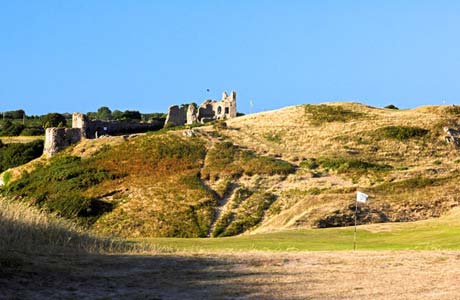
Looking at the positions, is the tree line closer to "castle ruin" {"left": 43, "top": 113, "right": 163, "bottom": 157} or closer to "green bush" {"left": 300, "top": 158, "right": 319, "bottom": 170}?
"castle ruin" {"left": 43, "top": 113, "right": 163, "bottom": 157}

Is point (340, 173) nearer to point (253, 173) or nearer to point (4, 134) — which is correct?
point (253, 173)

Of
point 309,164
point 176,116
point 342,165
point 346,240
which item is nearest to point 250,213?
point 309,164

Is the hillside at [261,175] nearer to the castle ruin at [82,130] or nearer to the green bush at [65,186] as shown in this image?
the green bush at [65,186]

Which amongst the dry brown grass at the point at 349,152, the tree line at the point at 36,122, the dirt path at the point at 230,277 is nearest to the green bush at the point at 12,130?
the tree line at the point at 36,122

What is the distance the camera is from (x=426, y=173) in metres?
56.5

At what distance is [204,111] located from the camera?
101562 mm

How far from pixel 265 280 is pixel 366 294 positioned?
2.09 meters

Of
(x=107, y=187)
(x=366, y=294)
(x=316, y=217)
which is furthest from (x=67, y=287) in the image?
(x=107, y=187)

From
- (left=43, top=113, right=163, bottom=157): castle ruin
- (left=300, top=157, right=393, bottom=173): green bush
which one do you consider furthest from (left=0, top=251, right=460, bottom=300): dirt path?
(left=43, top=113, right=163, bottom=157): castle ruin

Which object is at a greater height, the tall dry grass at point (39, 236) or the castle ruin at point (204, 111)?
the castle ruin at point (204, 111)

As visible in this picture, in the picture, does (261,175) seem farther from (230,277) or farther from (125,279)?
(125,279)

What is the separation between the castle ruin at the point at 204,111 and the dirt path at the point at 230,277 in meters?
78.9

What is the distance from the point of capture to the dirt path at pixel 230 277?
13273mm

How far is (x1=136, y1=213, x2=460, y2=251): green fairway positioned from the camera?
25688 millimetres
